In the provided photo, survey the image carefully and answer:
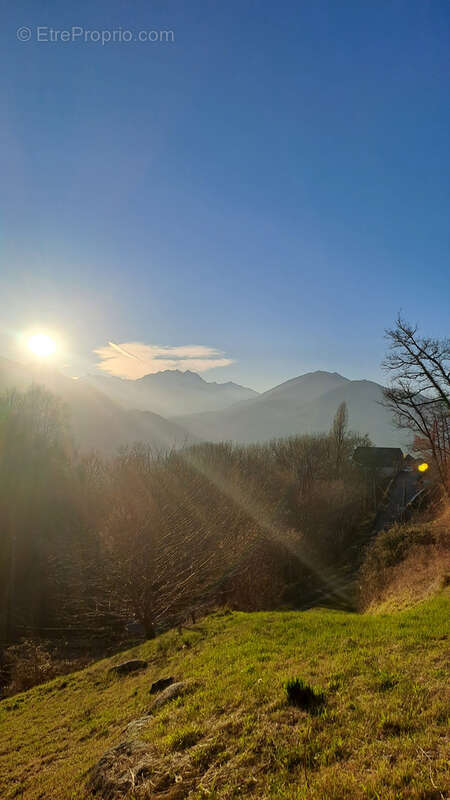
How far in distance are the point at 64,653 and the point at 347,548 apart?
30785 mm

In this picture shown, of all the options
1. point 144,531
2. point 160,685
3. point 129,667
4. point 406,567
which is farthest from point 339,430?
point 160,685

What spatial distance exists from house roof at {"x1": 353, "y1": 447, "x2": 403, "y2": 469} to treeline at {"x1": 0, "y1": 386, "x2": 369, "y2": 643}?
637 inches

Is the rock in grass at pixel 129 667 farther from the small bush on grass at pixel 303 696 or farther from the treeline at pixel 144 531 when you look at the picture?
the small bush on grass at pixel 303 696

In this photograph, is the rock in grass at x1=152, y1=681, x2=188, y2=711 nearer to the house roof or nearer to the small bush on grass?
the small bush on grass

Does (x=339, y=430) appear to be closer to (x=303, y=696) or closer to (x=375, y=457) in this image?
(x=375, y=457)

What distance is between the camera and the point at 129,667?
1481cm

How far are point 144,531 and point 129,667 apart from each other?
1454 cm

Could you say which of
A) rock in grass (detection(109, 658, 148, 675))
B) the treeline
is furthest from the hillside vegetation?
rock in grass (detection(109, 658, 148, 675))

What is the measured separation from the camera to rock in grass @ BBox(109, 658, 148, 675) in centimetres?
1463

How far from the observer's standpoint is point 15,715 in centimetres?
1357

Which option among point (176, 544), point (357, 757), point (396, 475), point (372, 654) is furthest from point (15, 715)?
point (396, 475)

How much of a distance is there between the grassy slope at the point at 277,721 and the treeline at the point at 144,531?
11.4 meters

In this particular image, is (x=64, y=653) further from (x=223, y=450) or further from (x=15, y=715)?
(x=223, y=450)

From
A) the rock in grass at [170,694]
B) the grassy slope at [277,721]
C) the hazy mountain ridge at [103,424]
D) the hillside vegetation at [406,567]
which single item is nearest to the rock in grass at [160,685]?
the grassy slope at [277,721]
